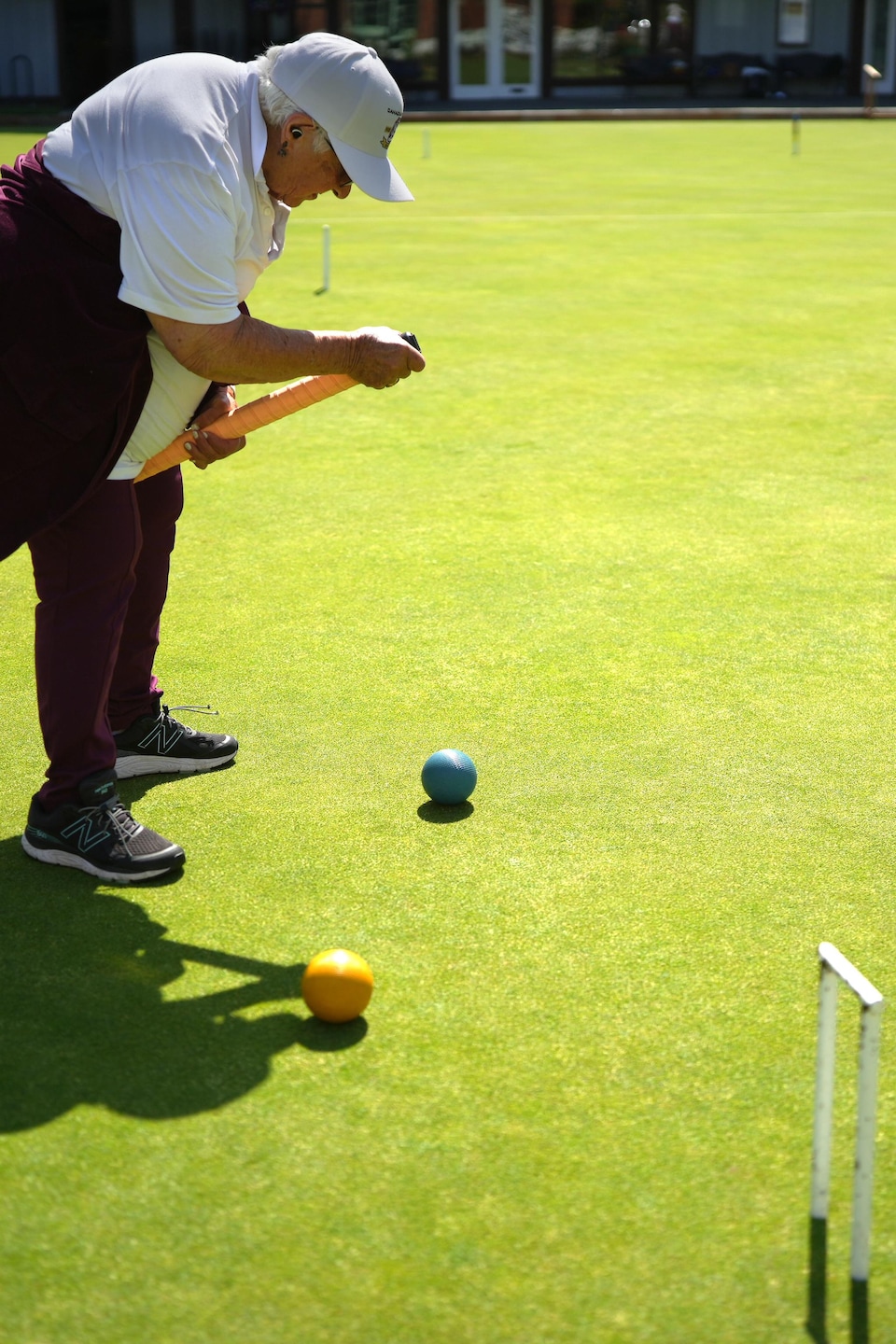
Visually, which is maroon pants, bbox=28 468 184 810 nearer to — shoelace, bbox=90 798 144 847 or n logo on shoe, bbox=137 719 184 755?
shoelace, bbox=90 798 144 847

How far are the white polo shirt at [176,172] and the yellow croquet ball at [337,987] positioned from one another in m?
Answer: 1.40

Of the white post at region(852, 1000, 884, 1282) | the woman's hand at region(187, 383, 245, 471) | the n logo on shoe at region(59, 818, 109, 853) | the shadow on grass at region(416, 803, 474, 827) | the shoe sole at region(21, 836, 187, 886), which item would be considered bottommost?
the shoe sole at region(21, 836, 187, 886)

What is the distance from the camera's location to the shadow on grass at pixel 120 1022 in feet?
8.66

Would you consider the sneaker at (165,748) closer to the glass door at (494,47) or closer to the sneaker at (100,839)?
the sneaker at (100,839)

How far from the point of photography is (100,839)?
344 centimetres

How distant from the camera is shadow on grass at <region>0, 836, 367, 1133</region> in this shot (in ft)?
8.66

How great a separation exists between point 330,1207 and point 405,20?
3666 centimetres

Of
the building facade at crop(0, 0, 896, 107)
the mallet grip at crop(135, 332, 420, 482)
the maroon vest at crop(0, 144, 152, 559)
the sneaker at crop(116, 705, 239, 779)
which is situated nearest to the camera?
the maroon vest at crop(0, 144, 152, 559)

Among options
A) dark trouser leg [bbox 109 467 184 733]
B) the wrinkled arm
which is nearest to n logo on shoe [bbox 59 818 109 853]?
dark trouser leg [bbox 109 467 184 733]

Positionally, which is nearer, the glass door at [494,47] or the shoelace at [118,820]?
the shoelace at [118,820]

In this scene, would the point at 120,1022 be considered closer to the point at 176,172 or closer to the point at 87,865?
the point at 87,865

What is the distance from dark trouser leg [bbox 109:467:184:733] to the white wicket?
2.33m

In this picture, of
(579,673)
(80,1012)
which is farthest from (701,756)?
(80,1012)

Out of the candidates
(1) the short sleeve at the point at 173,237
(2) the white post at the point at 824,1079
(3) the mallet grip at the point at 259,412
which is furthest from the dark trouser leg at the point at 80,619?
(2) the white post at the point at 824,1079
